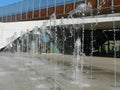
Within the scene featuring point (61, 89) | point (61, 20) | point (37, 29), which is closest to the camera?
point (61, 89)

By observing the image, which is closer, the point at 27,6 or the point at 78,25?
the point at 78,25

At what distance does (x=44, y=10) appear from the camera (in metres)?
47.5

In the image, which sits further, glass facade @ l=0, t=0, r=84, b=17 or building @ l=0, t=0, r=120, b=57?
glass facade @ l=0, t=0, r=84, b=17

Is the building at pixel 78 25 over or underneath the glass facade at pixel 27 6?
underneath

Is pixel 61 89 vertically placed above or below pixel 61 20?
below

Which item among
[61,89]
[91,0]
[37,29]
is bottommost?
[61,89]

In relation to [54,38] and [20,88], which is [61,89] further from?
[54,38]

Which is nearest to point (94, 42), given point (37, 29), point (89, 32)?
point (89, 32)

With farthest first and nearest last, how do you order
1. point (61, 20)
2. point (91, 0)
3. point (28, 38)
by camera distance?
1. point (28, 38)
2. point (61, 20)
3. point (91, 0)

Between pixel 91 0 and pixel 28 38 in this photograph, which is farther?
pixel 28 38

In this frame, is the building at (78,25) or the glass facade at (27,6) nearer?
the building at (78,25)

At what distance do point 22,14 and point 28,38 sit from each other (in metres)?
7.89

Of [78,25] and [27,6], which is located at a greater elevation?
[27,6]

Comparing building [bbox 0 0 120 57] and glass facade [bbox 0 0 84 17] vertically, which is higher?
glass facade [bbox 0 0 84 17]
